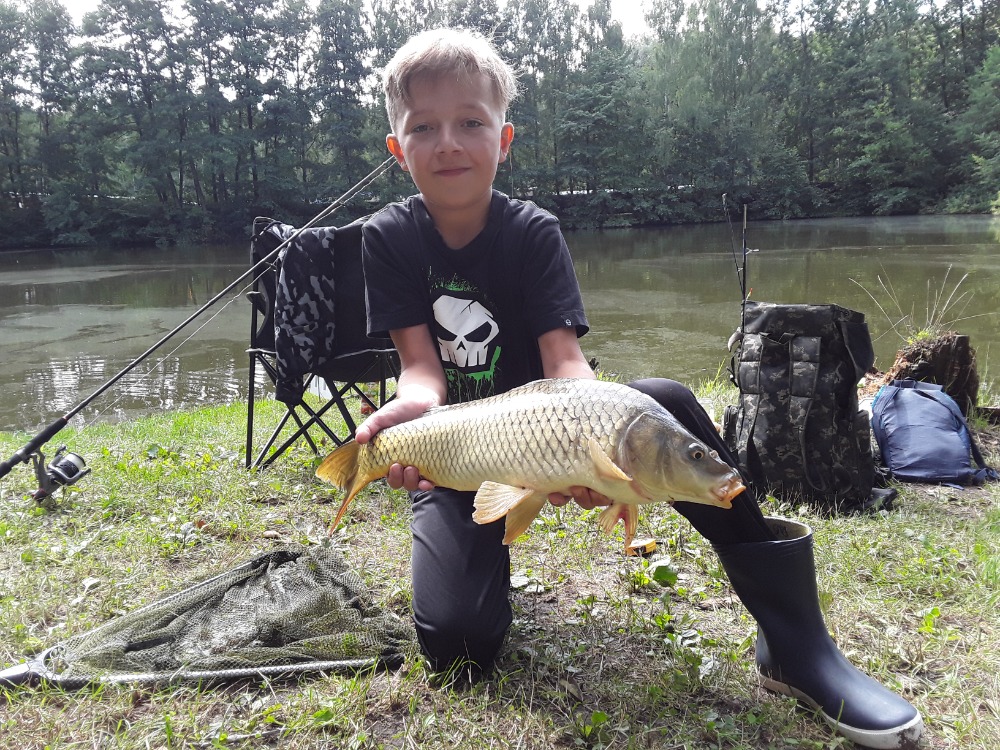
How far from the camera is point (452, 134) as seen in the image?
141 cm

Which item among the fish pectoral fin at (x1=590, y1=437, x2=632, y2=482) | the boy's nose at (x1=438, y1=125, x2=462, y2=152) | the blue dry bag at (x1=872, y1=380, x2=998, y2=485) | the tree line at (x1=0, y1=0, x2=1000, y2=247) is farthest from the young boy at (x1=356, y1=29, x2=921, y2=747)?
the tree line at (x1=0, y1=0, x2=1000, y2=247)

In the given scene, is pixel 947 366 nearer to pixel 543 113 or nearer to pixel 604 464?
pixel 604 464

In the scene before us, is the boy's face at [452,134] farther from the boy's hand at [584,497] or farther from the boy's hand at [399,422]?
the boy's hand at [584,497]

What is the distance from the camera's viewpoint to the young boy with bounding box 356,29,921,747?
1161mm

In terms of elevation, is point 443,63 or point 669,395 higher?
point 443,63

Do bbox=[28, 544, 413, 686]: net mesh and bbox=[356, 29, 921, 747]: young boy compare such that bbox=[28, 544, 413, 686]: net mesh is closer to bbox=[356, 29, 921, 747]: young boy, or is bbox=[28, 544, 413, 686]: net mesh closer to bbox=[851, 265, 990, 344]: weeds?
bbox=[356, 29, 921, 747]: young boy

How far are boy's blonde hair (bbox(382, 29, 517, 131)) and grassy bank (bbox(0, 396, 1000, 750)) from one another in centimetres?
111

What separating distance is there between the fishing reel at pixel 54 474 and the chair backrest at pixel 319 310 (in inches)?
26.4

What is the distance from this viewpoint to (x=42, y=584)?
1577mm

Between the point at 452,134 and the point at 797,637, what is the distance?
1154mm

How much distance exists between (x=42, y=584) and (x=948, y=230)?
1816cm

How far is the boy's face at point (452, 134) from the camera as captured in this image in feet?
4.59

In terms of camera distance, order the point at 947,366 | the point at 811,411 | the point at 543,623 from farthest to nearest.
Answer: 1. the point at 947,366
2. the point at 811,411
3. the point at 543,623

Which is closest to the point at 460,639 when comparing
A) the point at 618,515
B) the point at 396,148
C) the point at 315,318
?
the point at 618,515
